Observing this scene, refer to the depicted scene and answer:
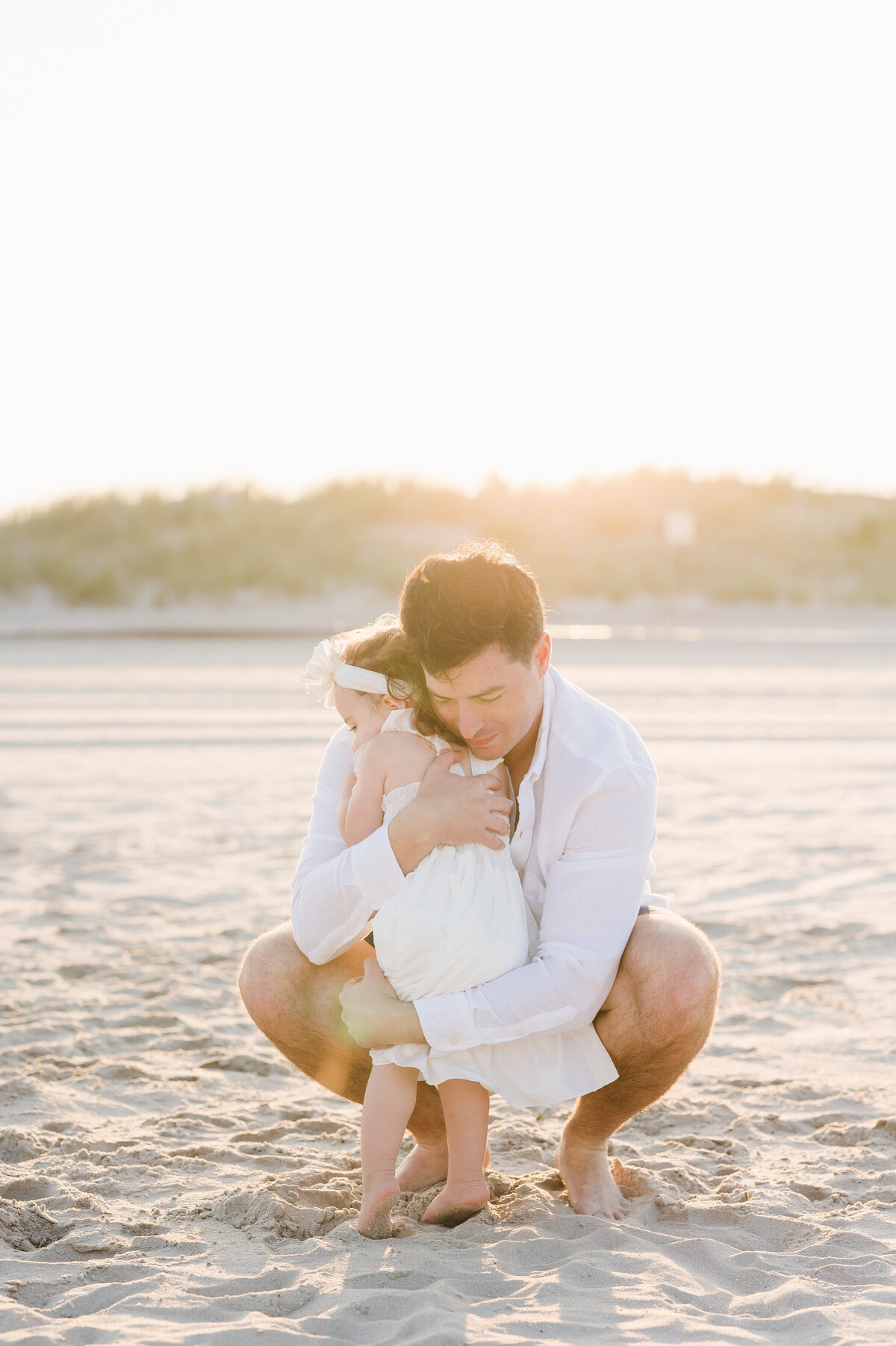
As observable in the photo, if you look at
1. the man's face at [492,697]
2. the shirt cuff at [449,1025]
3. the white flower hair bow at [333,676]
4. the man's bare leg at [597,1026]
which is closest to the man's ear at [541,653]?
the man's face at [492,697]

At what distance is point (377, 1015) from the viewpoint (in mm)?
2926

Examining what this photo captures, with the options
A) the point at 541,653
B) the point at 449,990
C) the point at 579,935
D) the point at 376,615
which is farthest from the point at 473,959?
the point at 376,615

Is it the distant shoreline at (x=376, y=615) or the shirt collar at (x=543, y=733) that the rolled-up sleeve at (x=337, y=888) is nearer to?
the shirt collar at (x=543, y=733)

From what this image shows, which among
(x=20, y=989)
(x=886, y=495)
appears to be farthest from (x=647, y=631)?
(x=886, y=495)

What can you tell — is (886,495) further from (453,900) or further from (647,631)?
(453,900)

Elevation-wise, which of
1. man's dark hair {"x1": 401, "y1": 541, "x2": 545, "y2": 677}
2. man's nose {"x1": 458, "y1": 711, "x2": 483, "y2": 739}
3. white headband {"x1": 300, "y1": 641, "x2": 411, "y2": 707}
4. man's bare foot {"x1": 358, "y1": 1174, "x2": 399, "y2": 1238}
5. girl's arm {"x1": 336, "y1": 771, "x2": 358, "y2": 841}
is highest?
man's dark hair {"x1": 401, "y1": 541, "x2": 545, "y2": 677}

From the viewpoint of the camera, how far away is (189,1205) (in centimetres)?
306

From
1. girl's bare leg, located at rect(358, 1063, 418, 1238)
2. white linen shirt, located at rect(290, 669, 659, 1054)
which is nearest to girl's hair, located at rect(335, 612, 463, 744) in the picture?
white linen shirt, located at rect(290, 669, 659, 1054)

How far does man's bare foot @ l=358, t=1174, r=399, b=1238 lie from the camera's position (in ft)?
9.48

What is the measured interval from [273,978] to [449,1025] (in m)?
0.56

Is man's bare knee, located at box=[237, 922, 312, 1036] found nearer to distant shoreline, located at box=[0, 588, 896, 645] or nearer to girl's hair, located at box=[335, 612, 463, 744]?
girl's hair, located at box=[335, 612, 463, 744]

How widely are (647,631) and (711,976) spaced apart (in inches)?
782

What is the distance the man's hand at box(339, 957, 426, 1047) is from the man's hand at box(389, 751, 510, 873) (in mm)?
269

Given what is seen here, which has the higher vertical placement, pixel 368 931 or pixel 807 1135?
pixel 368 931
